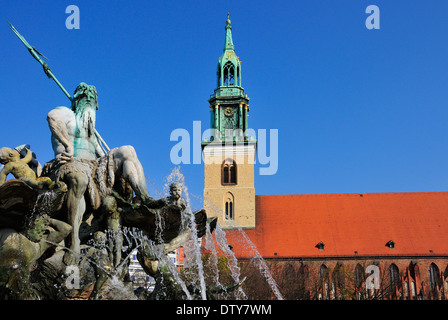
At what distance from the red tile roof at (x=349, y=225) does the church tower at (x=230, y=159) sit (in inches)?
70.5

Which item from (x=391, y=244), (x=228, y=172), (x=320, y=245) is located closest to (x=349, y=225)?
(x=320, y=245)

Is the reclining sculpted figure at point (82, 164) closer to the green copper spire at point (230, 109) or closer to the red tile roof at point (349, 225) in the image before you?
the red tile roof at point (349, 225)

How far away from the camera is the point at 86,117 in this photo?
7.63 meters

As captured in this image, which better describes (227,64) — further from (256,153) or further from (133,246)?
(133,246)

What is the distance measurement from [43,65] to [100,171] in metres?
2.00

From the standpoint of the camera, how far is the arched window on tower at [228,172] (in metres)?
44.3

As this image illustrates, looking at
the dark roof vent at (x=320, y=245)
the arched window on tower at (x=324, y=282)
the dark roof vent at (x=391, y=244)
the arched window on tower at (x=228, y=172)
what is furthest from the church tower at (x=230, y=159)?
the dark roof vent at (x=391, y=244)

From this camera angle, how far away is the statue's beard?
7.60 metres

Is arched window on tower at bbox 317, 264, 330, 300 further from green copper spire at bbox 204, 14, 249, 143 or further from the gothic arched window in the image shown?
green copper spire at bbox 204, 14, 249, 143

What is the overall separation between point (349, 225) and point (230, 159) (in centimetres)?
1104

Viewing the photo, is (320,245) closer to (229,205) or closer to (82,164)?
(229,205)

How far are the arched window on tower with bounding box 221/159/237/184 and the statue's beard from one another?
3653 cm
